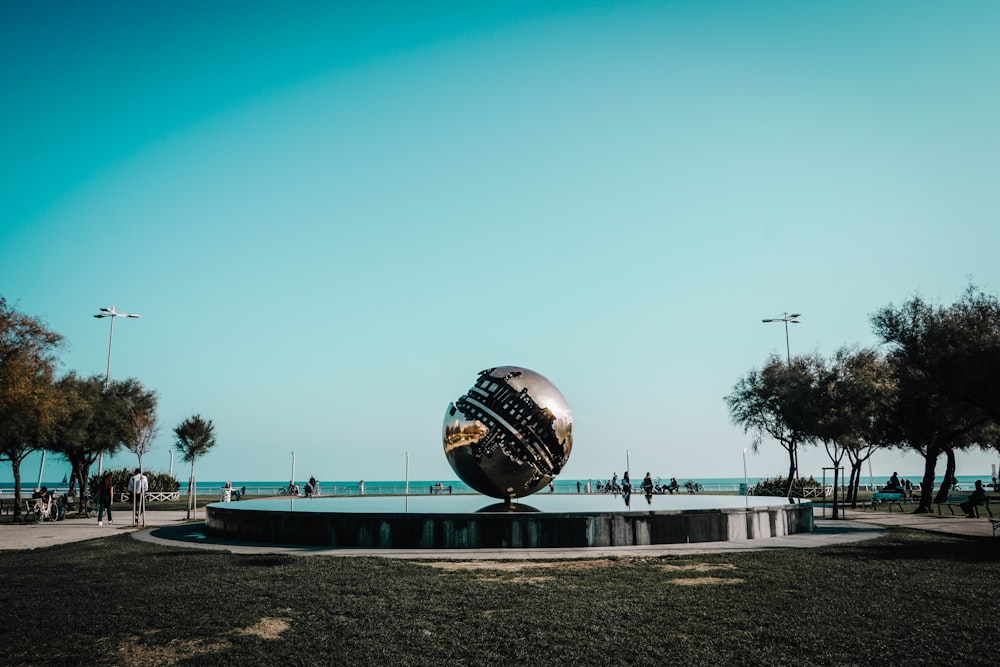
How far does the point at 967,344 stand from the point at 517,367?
19.0 metres

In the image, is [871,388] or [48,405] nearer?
[48,405]

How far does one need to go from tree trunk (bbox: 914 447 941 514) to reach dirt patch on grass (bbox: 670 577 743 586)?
24.2 metres

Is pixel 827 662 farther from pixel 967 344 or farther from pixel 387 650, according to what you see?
pixel 967 344

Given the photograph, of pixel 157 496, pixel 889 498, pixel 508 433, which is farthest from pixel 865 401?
pixel 157 496

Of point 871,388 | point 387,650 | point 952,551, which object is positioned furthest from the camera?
point 871,388

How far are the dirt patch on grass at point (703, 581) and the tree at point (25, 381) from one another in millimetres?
27739

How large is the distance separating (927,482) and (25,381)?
131 feet

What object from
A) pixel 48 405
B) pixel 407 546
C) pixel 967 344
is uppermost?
pixel 967 344

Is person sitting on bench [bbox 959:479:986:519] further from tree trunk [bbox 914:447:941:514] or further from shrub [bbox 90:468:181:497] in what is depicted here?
shrub [bbox 90:468:181:497]

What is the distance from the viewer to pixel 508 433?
1773 cm

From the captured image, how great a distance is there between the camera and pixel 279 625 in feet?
27.0

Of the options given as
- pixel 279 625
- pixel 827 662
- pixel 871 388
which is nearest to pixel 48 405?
pixel 279 625

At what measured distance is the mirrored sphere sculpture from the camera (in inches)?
699

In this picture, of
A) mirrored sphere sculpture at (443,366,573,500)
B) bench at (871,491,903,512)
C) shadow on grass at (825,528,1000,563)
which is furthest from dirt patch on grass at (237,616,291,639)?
bench at (871,491,903,512)
